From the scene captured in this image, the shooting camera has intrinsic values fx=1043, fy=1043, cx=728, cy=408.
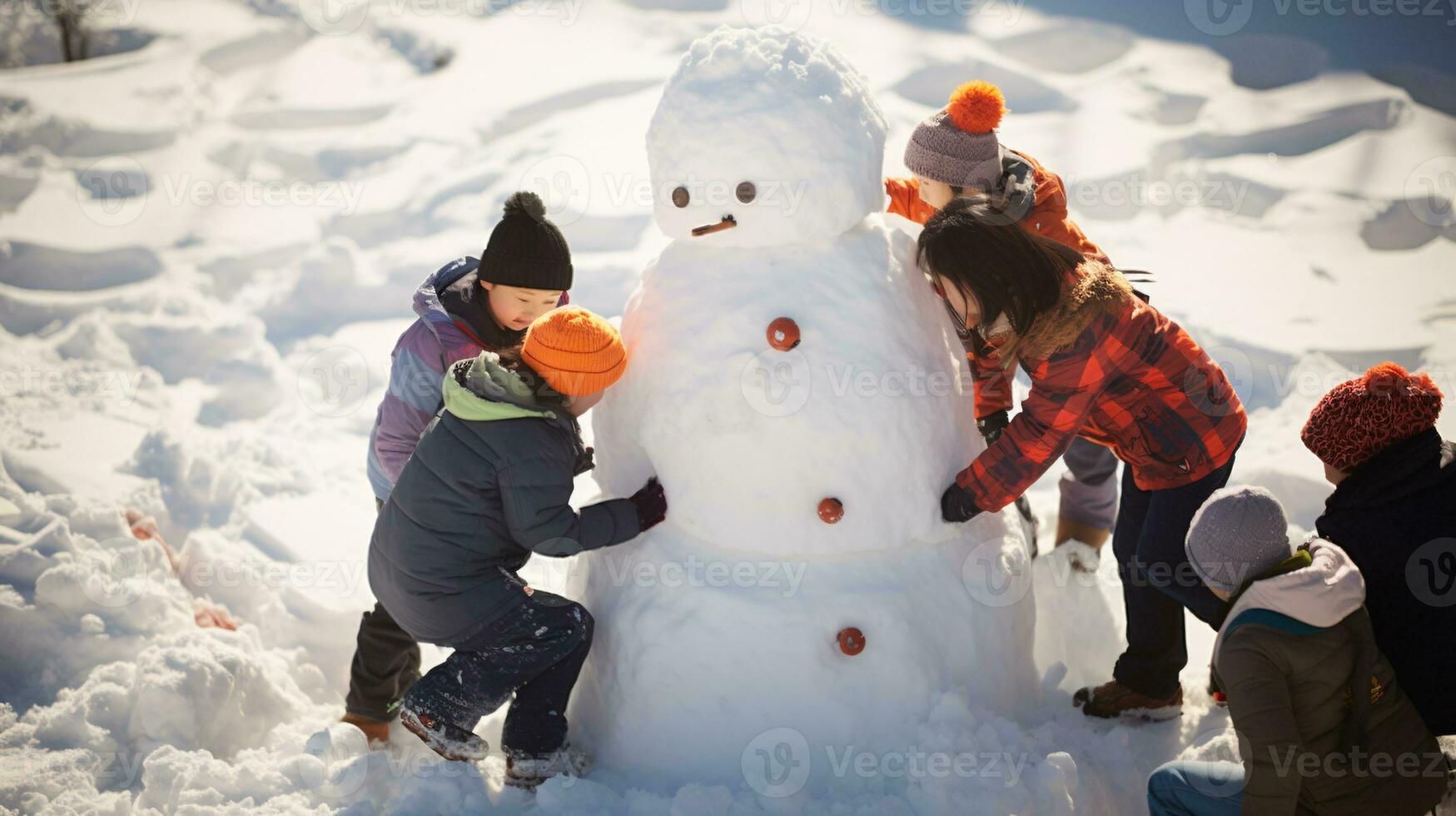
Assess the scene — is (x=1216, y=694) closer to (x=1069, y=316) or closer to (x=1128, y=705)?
(x=1128, y=705)

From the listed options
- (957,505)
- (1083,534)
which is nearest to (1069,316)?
(957,505)

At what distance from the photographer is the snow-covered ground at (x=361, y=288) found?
236cm

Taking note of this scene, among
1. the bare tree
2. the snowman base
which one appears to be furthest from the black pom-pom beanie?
the bare tree

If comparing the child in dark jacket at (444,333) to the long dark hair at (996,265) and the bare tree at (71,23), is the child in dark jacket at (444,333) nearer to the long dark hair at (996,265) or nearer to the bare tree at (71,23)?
the long dark hair at (996,265)

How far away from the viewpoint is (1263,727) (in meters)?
1.69

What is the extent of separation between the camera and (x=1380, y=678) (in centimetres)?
179

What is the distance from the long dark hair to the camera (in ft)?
6.84

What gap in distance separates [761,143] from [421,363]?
0.96 metres

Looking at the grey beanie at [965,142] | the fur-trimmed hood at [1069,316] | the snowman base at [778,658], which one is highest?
the grey beanie at [965,142]

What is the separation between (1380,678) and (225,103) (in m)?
7.07

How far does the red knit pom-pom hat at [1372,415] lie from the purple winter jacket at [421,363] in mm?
1792

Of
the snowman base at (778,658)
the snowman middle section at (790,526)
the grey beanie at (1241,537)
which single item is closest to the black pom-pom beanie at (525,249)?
the snowman middle section at (790,526)

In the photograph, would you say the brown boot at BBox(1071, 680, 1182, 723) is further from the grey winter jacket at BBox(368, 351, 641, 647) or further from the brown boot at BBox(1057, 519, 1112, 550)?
the grey winter jacket at BBox(368, 351, 641, 647)

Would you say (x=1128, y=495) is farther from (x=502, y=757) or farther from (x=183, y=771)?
(x=183, y=771)
